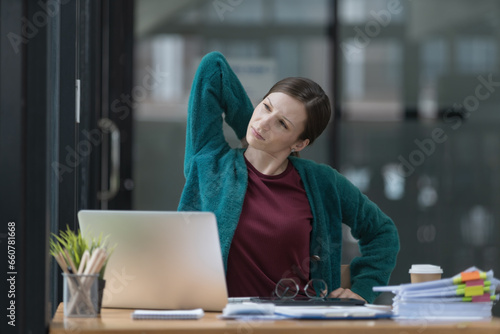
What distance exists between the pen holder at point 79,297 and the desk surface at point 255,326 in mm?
23

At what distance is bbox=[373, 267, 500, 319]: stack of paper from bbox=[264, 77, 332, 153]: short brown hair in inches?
27.9

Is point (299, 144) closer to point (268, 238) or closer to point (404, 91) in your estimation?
point (268, 238)

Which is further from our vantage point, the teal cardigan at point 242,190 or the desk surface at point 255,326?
the teal cardigan at point 242,190

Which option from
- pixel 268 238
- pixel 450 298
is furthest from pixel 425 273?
pixel 268 238

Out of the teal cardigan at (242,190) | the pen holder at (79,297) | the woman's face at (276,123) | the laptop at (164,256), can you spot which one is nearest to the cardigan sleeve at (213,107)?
the teal cardigan at (242,190)

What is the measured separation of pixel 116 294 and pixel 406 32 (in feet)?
9.48

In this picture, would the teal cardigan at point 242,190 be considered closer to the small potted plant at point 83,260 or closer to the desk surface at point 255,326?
the small potted plant at point 83,260

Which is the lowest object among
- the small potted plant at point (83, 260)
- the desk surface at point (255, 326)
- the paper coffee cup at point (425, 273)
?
the desk surface at point (255, 326)

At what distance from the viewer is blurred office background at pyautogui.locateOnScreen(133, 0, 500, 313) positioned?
4059 millimetres

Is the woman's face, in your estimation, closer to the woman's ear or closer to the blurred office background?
the woman's ear

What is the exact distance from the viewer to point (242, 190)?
2109mm

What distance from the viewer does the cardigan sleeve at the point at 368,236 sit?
7.29 ft

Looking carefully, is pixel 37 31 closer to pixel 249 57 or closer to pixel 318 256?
pixel 318 256

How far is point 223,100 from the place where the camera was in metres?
2.25
